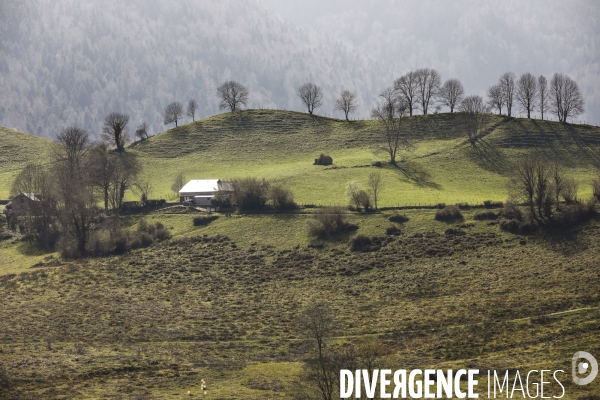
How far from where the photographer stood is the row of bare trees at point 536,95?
13275cm

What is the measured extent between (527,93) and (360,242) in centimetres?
7538

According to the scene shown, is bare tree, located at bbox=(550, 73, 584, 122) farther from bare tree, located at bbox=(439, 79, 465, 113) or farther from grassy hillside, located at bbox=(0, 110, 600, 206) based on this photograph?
bare tree, located at bbox=(439, 79, 465, 113)

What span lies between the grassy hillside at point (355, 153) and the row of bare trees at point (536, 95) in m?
7.16

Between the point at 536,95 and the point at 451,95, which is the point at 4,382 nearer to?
the point at 451,95

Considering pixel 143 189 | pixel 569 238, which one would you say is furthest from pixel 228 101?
pixel 569 238

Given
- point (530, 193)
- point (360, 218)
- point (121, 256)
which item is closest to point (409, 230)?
point (360, 218)

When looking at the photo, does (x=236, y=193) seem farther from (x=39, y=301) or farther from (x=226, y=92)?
(x=226, y=92)

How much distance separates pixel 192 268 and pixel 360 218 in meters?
22.2

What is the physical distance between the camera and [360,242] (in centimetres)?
7738

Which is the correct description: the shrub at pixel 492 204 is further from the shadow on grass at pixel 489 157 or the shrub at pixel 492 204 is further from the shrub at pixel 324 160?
the shrub at pixel 324 160

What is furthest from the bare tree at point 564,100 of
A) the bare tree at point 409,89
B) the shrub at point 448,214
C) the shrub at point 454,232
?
the shrub at point 454,232

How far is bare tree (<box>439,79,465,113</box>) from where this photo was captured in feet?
461

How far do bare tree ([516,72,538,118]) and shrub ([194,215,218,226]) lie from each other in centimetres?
7545

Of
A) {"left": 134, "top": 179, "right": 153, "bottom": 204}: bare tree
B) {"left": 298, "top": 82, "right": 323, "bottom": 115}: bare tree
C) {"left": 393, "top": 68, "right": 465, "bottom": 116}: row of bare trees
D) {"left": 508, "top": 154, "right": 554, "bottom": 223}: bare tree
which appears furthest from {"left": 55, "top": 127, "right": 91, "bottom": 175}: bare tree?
{"left": 508, "top": 154, "right": 554, "bottom": 223}: bare tree
